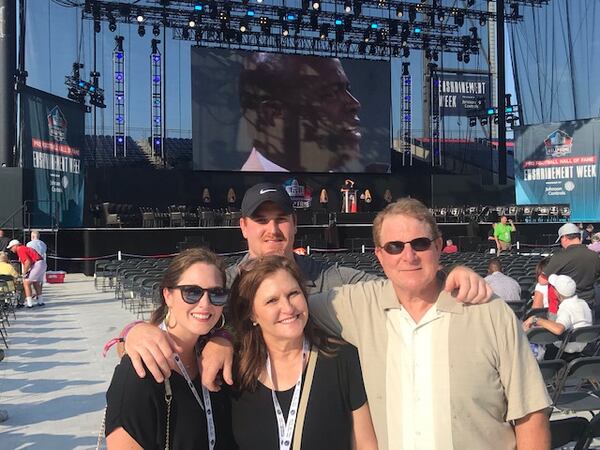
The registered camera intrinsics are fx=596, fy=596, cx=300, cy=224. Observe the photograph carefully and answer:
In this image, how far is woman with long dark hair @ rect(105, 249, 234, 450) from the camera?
1474mm

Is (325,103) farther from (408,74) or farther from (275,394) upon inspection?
(275,394)

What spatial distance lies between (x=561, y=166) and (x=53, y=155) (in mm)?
18323

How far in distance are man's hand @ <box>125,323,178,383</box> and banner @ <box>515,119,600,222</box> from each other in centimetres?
2363

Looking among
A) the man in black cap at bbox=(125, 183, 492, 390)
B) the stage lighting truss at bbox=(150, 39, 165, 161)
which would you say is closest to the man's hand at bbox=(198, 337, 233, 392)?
the man in black cap at bbox=(125, 183, 492, 390)

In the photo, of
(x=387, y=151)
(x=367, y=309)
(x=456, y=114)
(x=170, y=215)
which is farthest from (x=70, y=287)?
(x=456, y=114)

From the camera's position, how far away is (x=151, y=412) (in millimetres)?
1482

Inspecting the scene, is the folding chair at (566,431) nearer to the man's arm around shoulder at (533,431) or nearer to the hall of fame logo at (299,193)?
the man's arm around shoulder at (533,431)

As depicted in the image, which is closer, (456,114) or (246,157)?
(246,157)

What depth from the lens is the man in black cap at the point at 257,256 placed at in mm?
1508

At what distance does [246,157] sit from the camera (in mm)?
25469

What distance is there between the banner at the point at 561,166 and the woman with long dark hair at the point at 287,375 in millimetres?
23304

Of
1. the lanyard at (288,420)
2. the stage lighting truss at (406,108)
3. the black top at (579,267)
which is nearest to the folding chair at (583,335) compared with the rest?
the black top at (579,267)

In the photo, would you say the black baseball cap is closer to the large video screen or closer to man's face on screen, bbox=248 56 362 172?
the large video screen

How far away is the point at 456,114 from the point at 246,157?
14.2 metres
